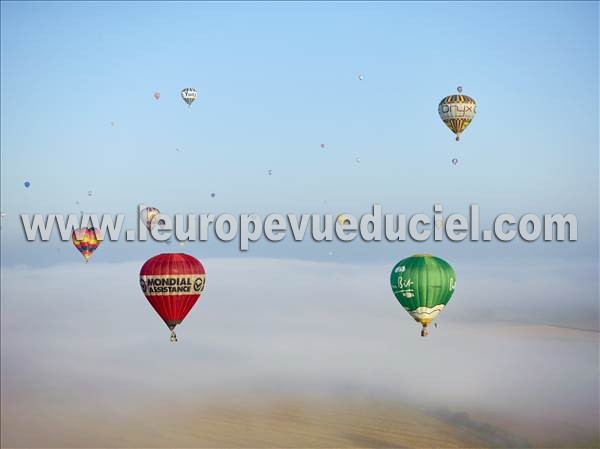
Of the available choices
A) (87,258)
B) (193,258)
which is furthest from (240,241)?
(87,258)

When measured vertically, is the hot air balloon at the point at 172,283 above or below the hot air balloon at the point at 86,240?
below

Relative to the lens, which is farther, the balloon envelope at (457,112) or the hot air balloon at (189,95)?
the hot air balloon at (189,95)

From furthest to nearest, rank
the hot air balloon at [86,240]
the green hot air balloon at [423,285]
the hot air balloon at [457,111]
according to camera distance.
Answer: the hot air balloon at [86,240], the hot air balloon at [457,111], the green hot air balloon at [423,285]

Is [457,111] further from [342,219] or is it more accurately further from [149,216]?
[149,216]

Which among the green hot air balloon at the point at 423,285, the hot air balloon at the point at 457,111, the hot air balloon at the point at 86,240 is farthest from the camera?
the hot air balloon at the point at 86,240

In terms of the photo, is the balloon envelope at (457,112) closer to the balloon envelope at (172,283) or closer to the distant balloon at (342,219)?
the distant balloon at (342,219)

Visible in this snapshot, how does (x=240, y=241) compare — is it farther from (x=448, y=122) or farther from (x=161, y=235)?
(x=448, y=122)

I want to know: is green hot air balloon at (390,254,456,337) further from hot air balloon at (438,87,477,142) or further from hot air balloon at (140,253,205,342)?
hot air balloon at (438,87,477,142)

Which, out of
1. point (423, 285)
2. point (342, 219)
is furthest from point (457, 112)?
point (423, 285)

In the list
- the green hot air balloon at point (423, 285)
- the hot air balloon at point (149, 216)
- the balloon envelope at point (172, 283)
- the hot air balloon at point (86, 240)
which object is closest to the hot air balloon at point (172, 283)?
the balloon envelope at point (172, 283)
